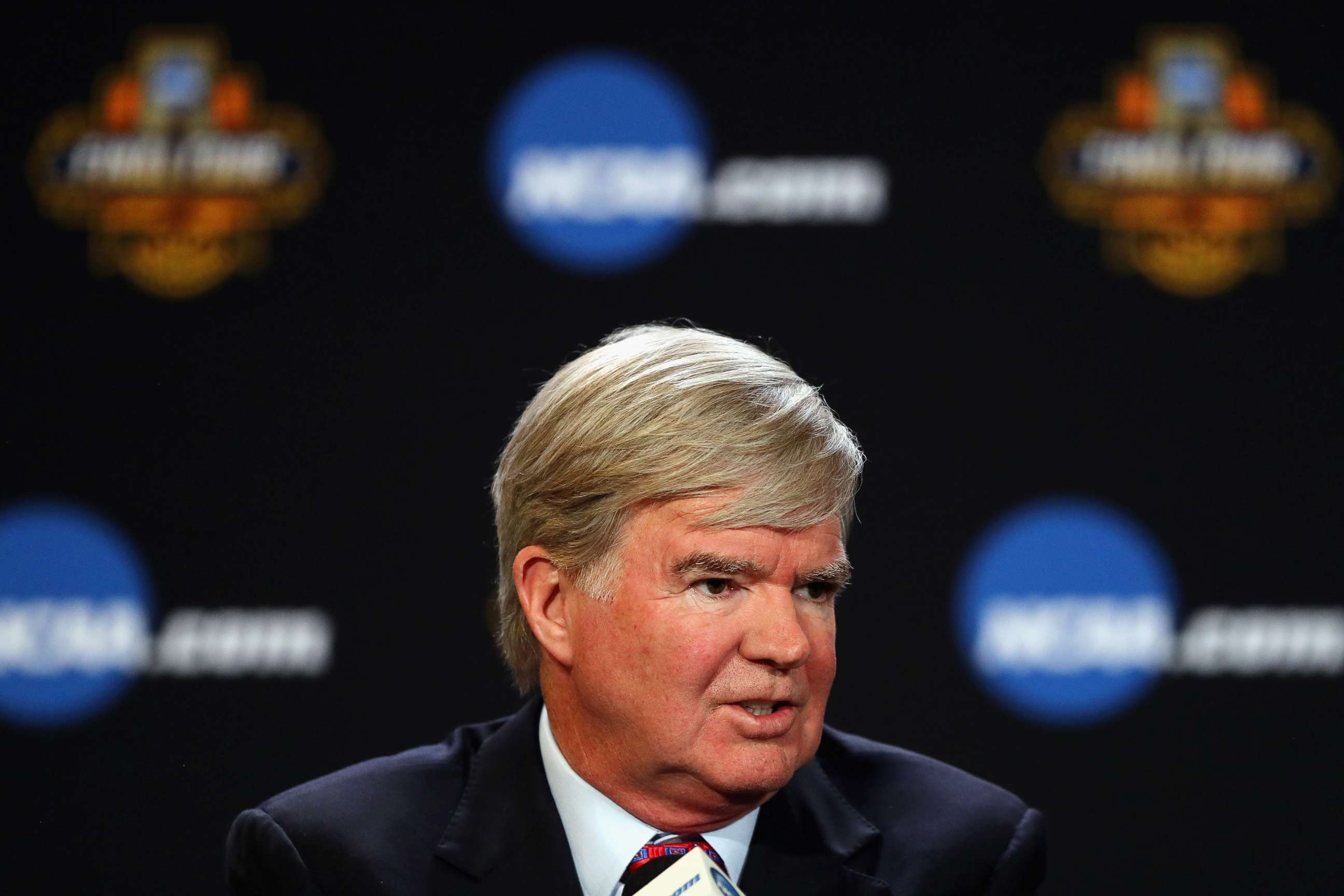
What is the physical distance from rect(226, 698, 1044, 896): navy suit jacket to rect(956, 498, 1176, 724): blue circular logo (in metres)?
1.02

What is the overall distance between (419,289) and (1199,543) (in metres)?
1.55

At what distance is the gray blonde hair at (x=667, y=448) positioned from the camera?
1.65m

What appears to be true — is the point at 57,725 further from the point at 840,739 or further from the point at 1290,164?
the point at 1290,164

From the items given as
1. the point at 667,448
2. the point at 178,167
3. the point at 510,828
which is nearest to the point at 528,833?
the point at 510,828

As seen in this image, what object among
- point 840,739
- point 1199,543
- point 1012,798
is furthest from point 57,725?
point 1199,543

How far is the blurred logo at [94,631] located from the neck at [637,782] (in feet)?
4.09

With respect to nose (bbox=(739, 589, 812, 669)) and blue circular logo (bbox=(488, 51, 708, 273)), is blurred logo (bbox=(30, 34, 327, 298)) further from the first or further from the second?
nose (bbox=(739, 589, 812, 669))

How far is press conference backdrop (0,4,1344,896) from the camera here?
2953mm

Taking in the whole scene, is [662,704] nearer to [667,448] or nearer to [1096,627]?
[667,448]

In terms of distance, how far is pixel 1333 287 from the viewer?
A: 3021 mm

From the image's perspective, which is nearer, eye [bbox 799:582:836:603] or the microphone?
the microphone

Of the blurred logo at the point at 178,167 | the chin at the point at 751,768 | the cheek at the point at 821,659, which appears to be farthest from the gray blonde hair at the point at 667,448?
the blurred logo at the point at 178,167

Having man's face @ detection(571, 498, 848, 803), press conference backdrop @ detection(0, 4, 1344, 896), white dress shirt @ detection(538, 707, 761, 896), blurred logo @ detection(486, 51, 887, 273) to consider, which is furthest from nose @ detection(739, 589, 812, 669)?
blurred logo @ detection(486, 51, 887, 273)

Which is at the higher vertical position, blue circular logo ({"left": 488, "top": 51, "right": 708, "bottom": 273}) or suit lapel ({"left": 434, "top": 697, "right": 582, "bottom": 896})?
blue circular logo ({"left": 488, "top": 51, "right": 708, "bottom": 273})
